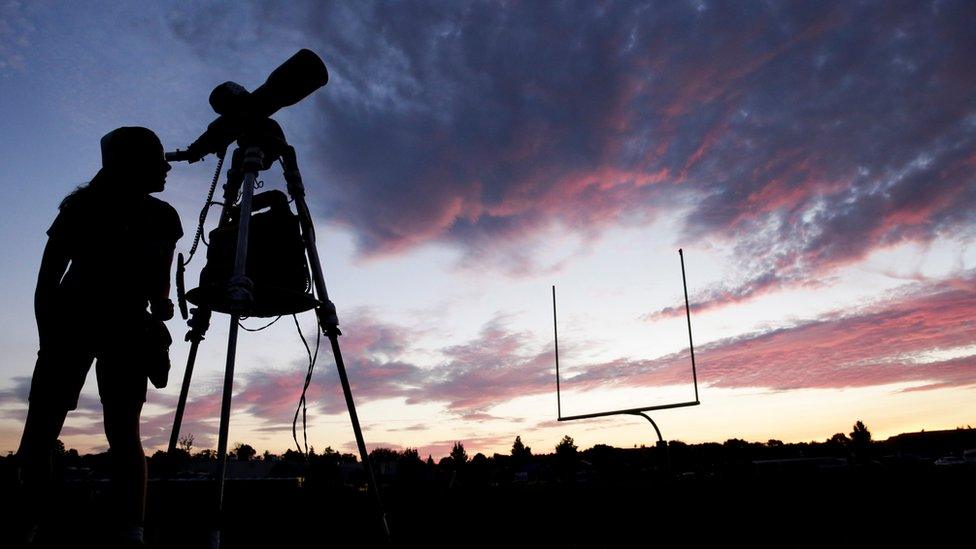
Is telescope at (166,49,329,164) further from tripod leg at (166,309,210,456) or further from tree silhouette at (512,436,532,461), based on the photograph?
tree silhouette at (512,436,532,461)

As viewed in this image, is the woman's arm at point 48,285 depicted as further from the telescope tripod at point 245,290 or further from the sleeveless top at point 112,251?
the telescope tripod at point 245,290

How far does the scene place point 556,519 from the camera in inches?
188

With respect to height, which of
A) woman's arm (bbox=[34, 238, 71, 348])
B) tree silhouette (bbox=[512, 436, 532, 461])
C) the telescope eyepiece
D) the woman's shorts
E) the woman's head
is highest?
the telescope eyepiece

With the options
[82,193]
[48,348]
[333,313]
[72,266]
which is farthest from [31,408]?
[333,313]

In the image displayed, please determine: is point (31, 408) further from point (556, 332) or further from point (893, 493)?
point (893, 493)

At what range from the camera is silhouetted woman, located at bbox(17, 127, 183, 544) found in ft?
7.55

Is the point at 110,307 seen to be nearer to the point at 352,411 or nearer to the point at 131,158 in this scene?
the point at 131,158

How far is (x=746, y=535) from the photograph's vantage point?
11.6 feet

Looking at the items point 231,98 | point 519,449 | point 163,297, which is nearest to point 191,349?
point 163,297

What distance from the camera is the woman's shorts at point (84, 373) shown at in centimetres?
231

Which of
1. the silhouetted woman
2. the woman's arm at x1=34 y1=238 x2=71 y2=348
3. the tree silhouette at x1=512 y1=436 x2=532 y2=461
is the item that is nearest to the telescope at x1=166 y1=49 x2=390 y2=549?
the silhouetted woman

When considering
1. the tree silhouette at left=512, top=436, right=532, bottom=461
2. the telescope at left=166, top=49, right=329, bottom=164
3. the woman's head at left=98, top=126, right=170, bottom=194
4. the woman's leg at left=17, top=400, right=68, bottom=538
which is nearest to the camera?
the woman's leg at left=17, top=400, right=68, bottom=538

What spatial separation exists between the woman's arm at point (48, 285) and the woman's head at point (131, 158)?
40 centimetres

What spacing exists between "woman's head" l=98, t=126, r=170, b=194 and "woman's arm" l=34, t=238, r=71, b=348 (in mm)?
404
